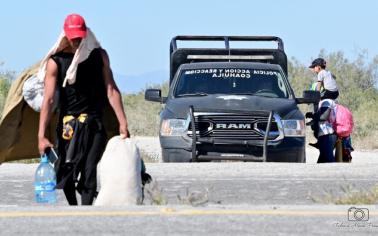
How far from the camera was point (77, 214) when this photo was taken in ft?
31.4

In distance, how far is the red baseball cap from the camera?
1155cm

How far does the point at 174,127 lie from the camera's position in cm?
1914

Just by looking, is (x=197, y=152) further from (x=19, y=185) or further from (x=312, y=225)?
(x=312, y=225)

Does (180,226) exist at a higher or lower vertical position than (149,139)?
higher

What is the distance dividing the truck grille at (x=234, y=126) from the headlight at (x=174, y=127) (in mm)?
98

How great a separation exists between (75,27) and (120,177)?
4.36 ft

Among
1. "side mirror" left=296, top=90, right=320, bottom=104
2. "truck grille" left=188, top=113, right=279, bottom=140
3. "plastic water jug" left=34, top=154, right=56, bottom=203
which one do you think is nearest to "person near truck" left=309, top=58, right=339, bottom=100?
"side mirror" left=296, top=90, right=320, bottom=104

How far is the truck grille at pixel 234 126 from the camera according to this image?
19078 mm

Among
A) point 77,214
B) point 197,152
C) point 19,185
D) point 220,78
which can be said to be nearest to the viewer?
point 77,214

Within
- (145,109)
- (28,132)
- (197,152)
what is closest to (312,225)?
(28,132)

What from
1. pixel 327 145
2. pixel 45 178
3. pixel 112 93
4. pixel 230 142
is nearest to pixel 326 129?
pixel 327 145

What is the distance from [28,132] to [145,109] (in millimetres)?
39964

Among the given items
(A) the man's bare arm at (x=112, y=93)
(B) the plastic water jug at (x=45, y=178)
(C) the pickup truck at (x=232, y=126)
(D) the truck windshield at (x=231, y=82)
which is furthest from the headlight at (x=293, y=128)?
(B) the plastic water jug at (x=45, y=178)

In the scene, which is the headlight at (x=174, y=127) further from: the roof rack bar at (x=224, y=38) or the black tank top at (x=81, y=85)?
the black tank top at (x=81, y=85)
